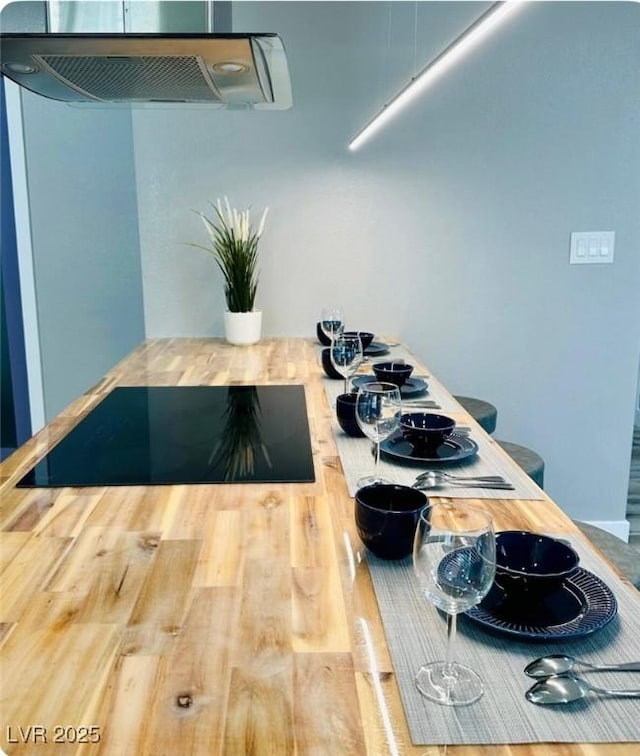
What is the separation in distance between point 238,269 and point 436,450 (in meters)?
1.37

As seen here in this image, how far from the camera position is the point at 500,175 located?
2793 millimetres

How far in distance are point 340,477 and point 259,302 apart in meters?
1.62

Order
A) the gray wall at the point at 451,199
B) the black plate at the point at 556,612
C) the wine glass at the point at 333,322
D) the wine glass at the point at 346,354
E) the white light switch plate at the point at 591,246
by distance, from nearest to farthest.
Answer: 1. the black plate at the point at 556,612
2. the wine glass at the point at 346,354
3. the wine glass at the point at 333,322
4. the gray wall at the point at 451,199
5. the white light switch plate at the point at 591,246

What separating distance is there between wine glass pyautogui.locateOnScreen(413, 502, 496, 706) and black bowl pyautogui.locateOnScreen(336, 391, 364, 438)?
77 centimetres

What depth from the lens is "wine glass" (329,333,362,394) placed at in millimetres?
1883

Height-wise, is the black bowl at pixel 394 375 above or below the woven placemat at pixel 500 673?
above

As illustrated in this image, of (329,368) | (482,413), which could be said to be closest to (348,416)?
(329,368)

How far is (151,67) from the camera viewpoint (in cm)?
154

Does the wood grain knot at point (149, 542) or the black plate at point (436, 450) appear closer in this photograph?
the wood grain knot at point (149, 542)

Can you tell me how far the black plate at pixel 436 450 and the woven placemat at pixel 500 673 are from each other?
446 mm

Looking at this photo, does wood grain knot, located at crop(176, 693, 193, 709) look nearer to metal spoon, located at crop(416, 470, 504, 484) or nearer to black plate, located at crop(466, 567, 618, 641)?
black plate, located at crop(466, 567, 618, 641)

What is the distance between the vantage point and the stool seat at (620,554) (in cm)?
153

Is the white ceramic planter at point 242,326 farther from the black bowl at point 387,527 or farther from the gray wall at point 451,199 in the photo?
the black bowl at point 387,527

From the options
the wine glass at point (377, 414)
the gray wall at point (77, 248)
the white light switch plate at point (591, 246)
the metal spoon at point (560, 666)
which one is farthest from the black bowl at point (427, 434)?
the gray wall at point (77, 248)
